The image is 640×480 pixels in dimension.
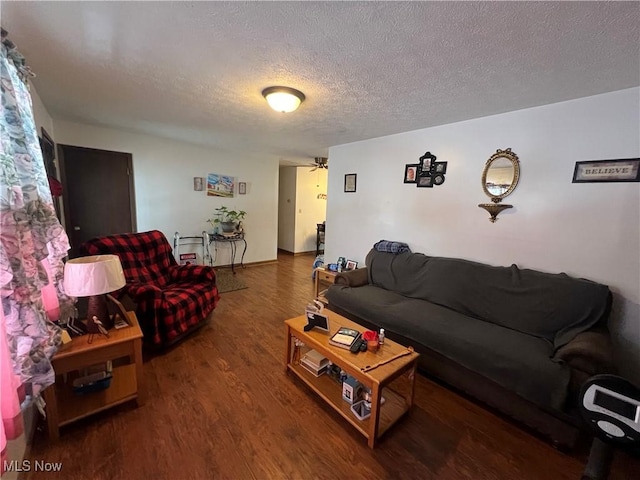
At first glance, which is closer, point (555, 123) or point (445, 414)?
point (445, 414)

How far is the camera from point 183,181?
14.6 feet

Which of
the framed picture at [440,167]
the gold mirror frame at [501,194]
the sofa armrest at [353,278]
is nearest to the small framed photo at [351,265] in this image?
the sofa armrest at [353,278]

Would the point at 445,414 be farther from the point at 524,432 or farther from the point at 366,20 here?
the point at 366,20

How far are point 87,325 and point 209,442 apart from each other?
1025 mm

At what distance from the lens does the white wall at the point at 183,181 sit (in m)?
3.79

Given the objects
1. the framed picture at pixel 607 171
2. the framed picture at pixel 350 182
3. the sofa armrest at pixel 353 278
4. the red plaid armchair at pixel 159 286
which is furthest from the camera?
the framed picture at pixel 350 182

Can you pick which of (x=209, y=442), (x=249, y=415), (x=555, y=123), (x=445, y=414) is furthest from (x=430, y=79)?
(x=209, y=442)

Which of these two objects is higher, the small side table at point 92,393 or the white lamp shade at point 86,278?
the white lamp shade at point 86,278

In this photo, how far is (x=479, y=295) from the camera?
234 cm

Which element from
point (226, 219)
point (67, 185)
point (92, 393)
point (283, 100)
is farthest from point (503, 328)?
point (67, 185)

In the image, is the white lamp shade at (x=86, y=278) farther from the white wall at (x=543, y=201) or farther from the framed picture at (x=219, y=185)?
the framed picture at (x=219, y=185)

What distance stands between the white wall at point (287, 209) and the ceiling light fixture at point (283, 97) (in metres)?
4.13

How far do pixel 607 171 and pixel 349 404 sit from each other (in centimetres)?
247

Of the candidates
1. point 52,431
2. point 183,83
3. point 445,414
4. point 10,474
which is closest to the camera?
point 10,474
